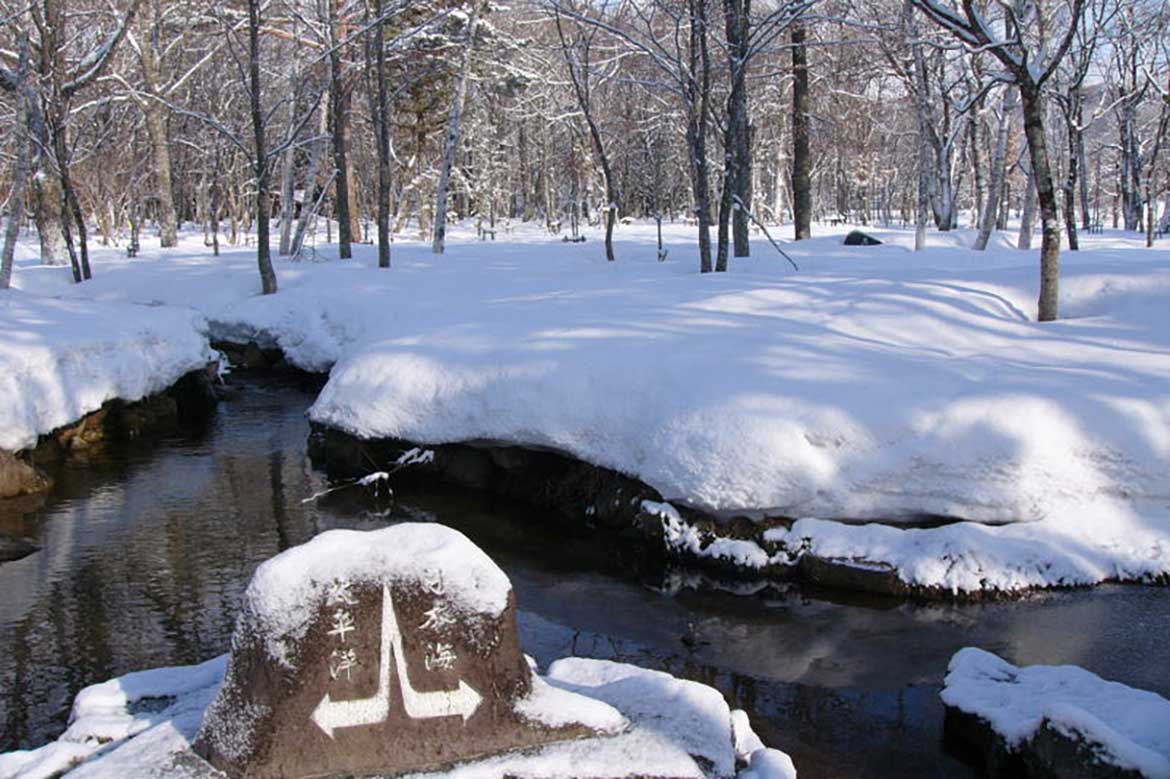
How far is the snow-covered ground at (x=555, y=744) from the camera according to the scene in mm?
4699

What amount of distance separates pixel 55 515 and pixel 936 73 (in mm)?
24712

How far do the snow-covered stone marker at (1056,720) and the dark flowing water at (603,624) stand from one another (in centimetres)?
27

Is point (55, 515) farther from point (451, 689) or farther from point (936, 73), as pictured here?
point (936, 73)

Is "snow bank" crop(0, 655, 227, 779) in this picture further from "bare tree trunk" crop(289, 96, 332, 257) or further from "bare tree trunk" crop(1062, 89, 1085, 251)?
"bare tree trunk" crop(1062, 89, 1085, 251)

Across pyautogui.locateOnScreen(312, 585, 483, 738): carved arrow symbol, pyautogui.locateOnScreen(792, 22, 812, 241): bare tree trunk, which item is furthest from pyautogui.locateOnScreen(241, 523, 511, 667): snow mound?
pyautogui.locateOnScreen(792, 22, 812, 241): bare tree trunk

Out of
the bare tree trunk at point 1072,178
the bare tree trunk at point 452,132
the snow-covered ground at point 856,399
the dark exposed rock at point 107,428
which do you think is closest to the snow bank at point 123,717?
the snow-covered ground at point 856,399

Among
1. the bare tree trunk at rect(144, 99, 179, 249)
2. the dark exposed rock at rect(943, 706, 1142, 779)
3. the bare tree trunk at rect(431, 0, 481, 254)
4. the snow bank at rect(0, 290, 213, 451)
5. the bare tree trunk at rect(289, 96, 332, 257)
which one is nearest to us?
the dark exposed rock at rect(943, 706, 1142, 779)

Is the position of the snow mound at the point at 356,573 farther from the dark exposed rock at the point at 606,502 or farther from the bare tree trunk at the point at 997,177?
the bare tree trunk at the point at 997,177

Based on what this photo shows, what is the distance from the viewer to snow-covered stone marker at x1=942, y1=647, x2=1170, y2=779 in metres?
5.09

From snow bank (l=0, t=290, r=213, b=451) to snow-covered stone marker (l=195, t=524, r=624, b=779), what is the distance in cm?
880

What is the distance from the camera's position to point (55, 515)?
35.5 ft

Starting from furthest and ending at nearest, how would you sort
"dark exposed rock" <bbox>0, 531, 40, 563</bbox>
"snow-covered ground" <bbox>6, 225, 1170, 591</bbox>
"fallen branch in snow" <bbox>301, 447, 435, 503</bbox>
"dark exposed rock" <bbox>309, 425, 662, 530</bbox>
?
"fallen branch in snow" <bbox>301, 447, 435, 503</bbox> < "dark exposed rock" <bbox>309, 425, 662, 530</bbox> < "dark exposed rock" <bbox>0, 531, 40, 563</bbox> < "snow-covered ground" <bbox>6, 225, 1170, 591</bbox>

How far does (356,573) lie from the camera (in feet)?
15.5

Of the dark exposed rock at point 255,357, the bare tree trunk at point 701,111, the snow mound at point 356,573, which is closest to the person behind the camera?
the snow mound at point 356,573
